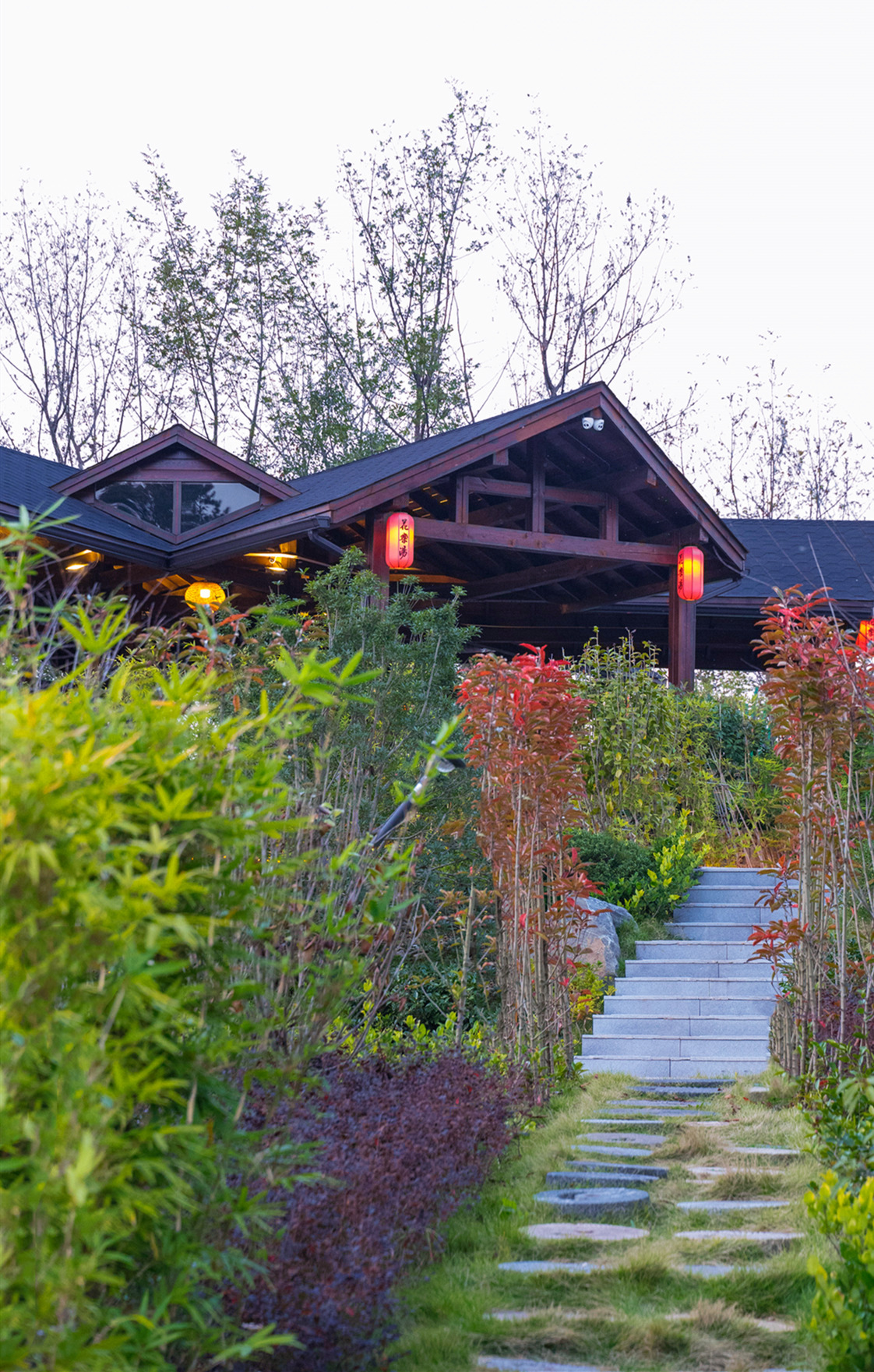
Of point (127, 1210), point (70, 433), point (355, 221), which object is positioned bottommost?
point (127, 1210)

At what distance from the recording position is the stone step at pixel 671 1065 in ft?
20.6

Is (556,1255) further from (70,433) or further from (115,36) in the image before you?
(70,433)

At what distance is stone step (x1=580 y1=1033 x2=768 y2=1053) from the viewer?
648 cm

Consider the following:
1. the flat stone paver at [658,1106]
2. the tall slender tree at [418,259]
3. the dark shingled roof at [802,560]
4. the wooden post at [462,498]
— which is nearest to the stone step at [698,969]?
the flat stone paver at [658,1106]

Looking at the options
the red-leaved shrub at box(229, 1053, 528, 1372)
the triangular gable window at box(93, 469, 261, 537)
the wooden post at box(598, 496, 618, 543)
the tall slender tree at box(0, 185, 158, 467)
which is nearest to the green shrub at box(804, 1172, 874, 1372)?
the red-leaved shrub at box(229, 1053, 528, 1372)

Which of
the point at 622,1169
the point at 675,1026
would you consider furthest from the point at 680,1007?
the point at 622,1169

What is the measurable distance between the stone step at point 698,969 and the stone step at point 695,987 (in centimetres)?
8

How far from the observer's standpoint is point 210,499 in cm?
1240

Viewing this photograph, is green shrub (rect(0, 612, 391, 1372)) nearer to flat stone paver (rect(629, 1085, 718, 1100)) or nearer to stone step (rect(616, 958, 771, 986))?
flat stone paver (rect(629, 1085, 718, 1100))

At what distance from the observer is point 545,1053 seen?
5480mm

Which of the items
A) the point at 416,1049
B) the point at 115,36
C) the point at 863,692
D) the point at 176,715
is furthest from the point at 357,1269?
the point at 115,36

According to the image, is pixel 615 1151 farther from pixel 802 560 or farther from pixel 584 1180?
pixel 802 560

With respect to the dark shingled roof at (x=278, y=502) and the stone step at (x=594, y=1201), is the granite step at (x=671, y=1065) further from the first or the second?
the dark shingled roof at (x=278, y=502)

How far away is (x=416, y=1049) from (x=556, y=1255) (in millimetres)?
1645
